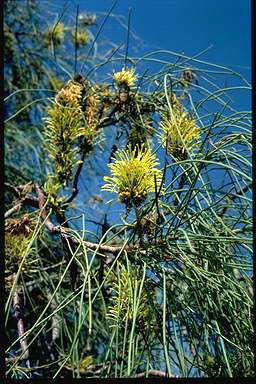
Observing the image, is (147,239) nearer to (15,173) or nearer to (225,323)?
(225,323)

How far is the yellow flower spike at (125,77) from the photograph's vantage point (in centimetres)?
41

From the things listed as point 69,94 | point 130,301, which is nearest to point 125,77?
point 69,94

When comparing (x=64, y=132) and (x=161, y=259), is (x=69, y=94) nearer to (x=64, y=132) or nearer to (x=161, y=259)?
(x=64, y=132)

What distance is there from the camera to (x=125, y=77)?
41cm

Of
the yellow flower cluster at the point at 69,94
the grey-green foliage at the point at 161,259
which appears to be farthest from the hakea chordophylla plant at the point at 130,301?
the yellow flower cluster at the point at 69,94

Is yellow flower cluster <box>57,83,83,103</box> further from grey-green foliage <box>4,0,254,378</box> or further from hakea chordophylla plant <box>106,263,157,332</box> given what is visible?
hakea chordophylla plant <box>106,263,157,332</box>

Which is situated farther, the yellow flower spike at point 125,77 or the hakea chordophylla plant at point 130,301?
the yellow flower spike at point 125,77

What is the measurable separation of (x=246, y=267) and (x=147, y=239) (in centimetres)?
6

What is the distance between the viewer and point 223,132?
36 centimetres

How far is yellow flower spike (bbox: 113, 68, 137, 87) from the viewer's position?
Result: 16.1 inches

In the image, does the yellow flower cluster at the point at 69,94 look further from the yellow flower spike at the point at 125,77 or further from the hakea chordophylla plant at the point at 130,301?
the hakea chordophylla plant at the point at 130,301

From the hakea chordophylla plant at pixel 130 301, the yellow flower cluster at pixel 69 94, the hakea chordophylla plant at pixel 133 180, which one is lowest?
the hakea chordophylla plant at pixel 130 301

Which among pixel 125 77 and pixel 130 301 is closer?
pixel 130 301

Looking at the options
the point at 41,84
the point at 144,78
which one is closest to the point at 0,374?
the point at 144,78
